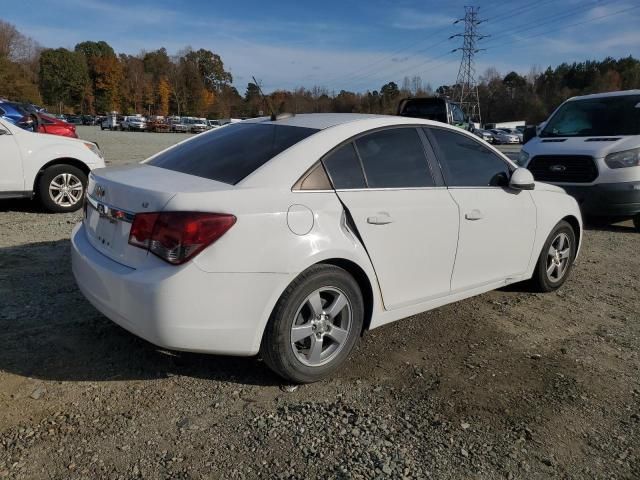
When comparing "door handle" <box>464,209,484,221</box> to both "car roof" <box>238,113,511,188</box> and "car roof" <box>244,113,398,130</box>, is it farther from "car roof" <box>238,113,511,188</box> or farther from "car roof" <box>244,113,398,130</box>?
"car roof" <box>244,113,398,130</box>

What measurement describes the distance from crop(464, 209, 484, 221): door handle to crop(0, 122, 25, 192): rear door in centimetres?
613

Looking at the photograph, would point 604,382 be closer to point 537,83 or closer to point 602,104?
point 602,104

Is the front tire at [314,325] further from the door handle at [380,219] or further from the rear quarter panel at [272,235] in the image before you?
the door handle at [380,219]

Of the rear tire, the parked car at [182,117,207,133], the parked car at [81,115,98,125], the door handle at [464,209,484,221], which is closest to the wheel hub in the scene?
the door handle at [464,209,484,221]

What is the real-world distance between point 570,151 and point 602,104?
1439mm

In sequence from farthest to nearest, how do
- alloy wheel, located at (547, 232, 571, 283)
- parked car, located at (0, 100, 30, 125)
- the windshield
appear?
parked car, located at (0, 100, 30, 125) → the windshield → alloy wheel, located at (547, 232, 571, 283)

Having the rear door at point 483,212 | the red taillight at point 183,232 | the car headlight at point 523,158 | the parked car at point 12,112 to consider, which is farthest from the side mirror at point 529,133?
the parked car at point 12,112

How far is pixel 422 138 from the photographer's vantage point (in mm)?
3836

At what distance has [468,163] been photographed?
13.5 feet

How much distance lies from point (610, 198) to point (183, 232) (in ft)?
23.0

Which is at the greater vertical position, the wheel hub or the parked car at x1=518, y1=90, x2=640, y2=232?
the parked car at x1=518, y1=90, x2=640, y2=232

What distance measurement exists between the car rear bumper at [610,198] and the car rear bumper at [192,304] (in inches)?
256

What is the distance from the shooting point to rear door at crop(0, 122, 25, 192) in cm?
Answer: 705

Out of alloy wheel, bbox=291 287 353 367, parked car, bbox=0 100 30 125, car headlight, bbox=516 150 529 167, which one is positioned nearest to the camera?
alloy wheel, bbox=291 287 353 367
